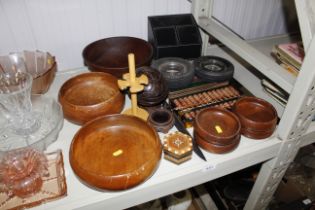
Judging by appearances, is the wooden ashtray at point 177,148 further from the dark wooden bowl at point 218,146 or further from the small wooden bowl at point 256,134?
the small wooden bowl at point 256,134

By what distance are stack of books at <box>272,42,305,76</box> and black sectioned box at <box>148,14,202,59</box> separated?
261mm

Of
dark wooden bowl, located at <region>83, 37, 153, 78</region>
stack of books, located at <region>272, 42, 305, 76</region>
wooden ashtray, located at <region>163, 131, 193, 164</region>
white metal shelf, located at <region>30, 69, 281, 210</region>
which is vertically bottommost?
white metal shelf, located at <region>30, 69, 281, 210</region>

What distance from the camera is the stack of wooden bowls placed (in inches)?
25.6

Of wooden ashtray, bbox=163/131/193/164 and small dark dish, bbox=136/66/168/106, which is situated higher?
small dark dish, bbox=136/66/168/106

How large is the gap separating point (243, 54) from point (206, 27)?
0.73 feet

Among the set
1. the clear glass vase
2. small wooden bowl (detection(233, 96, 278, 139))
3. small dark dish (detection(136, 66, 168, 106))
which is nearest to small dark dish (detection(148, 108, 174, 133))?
small dark dish (detection(136, 66, 168, 106))

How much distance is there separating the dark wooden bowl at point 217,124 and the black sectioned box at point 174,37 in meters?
0.28

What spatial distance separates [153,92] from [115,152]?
0.19 meters

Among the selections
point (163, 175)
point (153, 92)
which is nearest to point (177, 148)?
point (163, 175)

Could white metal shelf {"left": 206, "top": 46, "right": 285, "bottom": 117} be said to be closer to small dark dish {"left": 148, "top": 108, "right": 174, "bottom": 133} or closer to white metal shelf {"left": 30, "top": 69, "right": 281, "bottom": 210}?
white metal shelf {"left": 30, "top": 69, "right": 281, "bottom": 210}

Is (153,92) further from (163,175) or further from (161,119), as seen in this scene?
(163,175)

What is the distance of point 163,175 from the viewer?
636mm

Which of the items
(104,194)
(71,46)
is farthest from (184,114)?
(71,46)

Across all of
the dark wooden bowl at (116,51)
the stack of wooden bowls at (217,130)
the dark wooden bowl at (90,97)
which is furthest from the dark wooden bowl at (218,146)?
the dark wooden bowl at (116,51)
